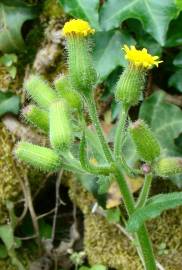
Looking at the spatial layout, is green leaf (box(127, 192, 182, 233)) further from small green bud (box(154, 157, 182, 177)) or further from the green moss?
the green moss

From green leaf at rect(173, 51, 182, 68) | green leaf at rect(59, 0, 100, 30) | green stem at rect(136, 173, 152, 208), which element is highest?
green leaf at rect(59, 0, 100, 30)

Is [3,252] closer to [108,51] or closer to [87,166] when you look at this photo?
[108,51]

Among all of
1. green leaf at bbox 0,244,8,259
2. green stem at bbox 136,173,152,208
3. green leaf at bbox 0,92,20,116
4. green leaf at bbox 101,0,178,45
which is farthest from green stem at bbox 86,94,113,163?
green leaf at bbox 0,244,8,259

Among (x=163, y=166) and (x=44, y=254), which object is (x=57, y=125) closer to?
(x=163, y=166)

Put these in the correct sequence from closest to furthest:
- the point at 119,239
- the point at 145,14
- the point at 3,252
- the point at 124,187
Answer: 1. the point at 124,187
2. the point at 145,14
3. the point at 119,239
4. the point at 3,252

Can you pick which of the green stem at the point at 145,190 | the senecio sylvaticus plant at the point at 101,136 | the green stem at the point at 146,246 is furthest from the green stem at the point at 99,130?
the green stem at the point at 146,246

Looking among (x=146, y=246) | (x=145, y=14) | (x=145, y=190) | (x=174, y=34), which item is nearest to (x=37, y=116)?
(x=145, y=190)

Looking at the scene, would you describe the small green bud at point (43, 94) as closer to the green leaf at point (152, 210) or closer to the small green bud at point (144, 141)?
the small green bud at point (144, 141)

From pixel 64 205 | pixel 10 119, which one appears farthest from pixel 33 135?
pixel 64 205
